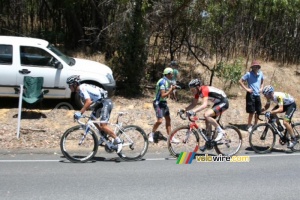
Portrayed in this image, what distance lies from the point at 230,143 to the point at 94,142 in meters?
3.16

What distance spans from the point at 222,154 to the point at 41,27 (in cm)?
1170

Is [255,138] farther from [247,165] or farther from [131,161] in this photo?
[131,161]

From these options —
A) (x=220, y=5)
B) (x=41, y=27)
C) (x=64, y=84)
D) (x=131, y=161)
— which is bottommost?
(x=131, y=161)

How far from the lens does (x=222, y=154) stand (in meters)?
9.57

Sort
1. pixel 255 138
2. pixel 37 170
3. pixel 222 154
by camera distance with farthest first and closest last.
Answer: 1. pixel 255 138
2. pixel 222 154
3. pixel 37 170

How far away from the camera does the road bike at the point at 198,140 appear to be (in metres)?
9.11

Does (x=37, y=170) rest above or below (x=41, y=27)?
below

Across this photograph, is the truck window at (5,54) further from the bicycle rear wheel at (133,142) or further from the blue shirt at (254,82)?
the blue shirt at (254,82)

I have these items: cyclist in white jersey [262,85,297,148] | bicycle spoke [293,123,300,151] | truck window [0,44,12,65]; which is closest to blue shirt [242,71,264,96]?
cyclist in white jersey [262,85,297,148]

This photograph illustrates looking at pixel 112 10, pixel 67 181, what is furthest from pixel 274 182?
pixel 112 10

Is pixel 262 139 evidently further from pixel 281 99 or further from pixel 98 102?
pixel 98 102

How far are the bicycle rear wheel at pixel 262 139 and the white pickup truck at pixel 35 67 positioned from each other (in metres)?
4.54

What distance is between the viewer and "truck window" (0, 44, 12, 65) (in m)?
11.4

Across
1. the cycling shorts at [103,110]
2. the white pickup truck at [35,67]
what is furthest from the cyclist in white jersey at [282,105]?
the white pickup truck at [35,67]
